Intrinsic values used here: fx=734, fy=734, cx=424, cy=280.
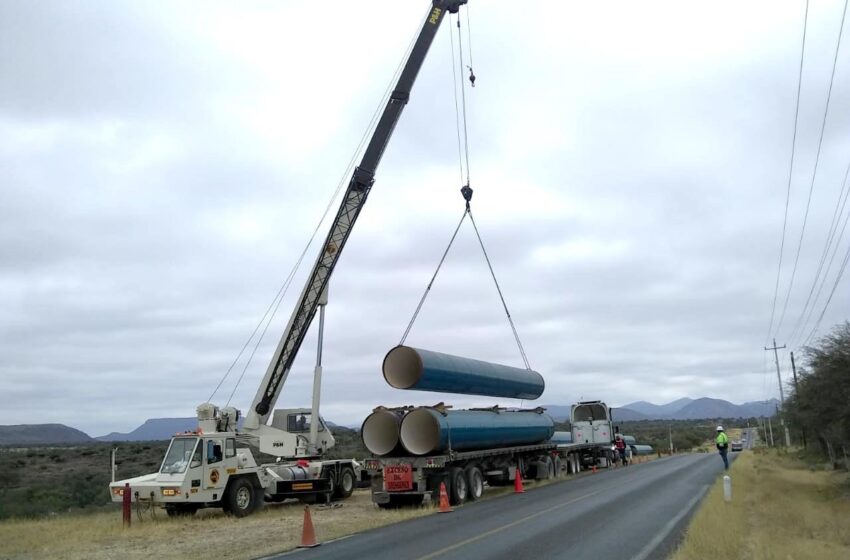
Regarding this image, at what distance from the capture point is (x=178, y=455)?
19.3 metres

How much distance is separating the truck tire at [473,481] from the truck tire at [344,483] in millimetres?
4467

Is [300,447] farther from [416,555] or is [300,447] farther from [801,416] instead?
[801,416]

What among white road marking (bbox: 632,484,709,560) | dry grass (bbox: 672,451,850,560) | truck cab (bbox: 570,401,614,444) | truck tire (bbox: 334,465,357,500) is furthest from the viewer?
truck cab (bbox: 570,401,614,444)

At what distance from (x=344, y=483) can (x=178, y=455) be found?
6.49 meters

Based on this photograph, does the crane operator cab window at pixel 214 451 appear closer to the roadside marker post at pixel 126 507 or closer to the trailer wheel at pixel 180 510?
the trailer wheel at pixel 180 510

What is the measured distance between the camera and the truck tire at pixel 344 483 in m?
23.9

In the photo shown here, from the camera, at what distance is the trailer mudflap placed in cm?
2191

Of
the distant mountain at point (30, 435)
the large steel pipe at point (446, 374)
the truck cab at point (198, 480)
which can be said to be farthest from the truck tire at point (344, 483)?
the distant mountain at point (30, 435)

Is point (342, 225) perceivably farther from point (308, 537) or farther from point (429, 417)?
point (308, 537)

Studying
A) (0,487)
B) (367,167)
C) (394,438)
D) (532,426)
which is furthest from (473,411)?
(0,487)

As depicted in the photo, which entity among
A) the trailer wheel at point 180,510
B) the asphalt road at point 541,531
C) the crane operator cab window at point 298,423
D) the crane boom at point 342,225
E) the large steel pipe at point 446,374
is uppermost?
the crane boom at point 342,225

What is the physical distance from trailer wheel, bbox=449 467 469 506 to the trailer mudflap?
429 centimetres

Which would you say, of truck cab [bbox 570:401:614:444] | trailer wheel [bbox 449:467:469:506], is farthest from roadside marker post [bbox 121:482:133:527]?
truck cab [bbox 570:401:614:444]

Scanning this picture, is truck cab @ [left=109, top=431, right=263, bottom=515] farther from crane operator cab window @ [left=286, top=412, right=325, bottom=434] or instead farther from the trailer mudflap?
crane operator cab window @ [left=286, top=412, right=325, bottom=434]
